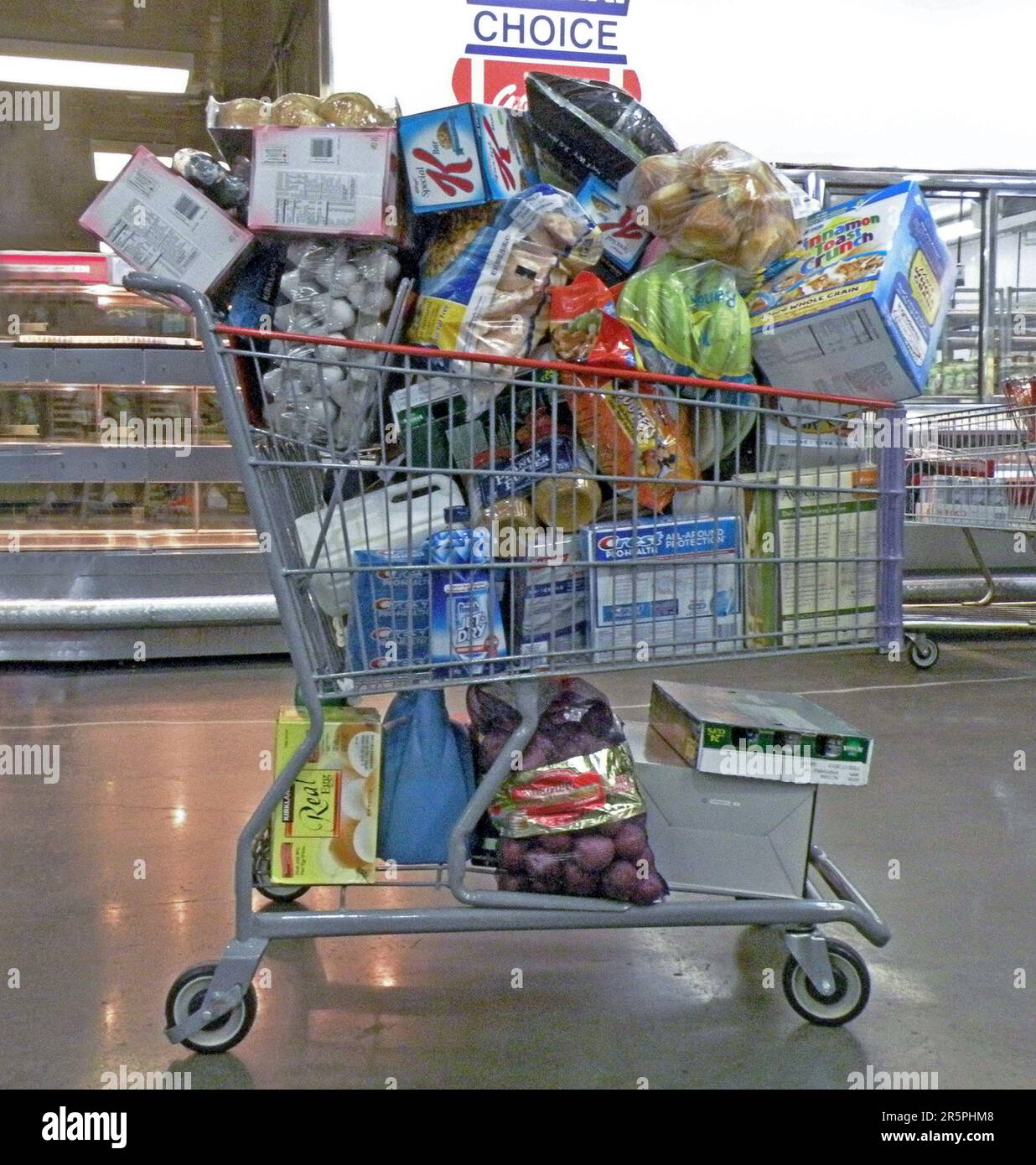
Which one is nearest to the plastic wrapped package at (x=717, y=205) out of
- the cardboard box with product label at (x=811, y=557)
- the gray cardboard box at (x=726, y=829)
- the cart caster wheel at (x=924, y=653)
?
the cardboard box with product label at (x=811, y=557)

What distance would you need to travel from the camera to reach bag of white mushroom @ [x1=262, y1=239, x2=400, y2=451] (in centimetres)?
188

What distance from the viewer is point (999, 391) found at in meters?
6.32

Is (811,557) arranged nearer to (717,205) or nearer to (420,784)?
(717,205)

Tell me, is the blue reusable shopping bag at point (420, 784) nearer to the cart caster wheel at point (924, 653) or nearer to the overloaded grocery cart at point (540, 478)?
the overloaded grocery cart at point (540, 478)

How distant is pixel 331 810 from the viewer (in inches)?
77.1

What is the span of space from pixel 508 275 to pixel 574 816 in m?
0.85

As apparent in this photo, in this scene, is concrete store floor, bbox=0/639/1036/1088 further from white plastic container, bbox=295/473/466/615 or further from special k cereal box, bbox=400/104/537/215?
special k cereal box, bbox=400/104/537/215

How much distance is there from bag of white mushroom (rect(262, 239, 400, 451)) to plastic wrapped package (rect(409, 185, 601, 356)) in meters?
0.09

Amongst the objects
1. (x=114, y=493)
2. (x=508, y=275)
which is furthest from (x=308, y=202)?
(x=114, y=493)

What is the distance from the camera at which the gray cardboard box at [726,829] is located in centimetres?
205

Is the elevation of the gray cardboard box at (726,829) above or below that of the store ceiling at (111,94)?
below
